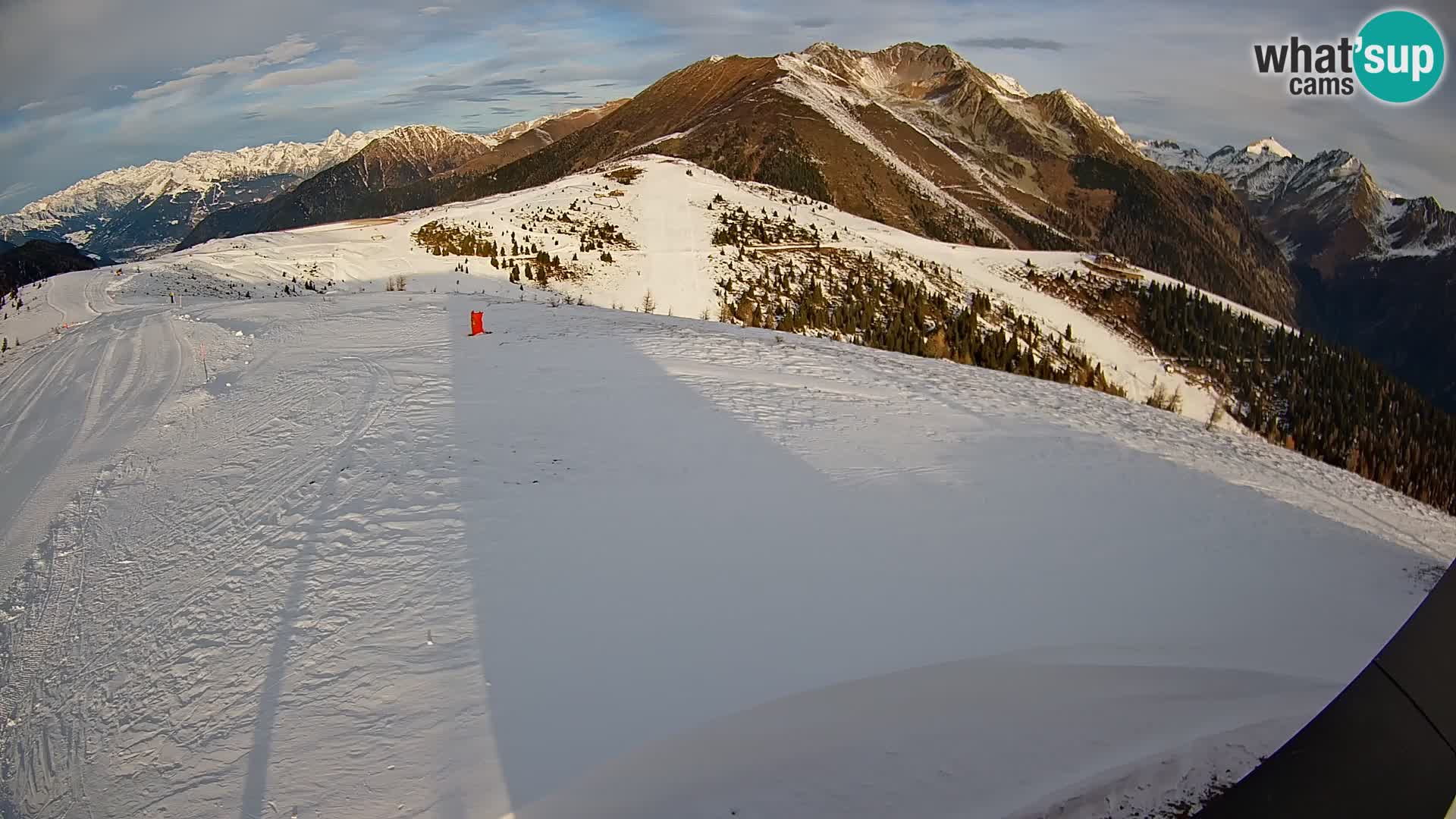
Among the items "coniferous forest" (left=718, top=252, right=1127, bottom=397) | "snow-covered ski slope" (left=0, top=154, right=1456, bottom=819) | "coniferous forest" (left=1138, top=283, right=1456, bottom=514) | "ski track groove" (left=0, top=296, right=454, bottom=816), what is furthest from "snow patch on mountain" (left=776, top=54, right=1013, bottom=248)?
"ski track groove" (left=0, top=296, right=454, bottom=816)

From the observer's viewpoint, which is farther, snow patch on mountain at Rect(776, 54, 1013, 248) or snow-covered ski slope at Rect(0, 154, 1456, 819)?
snow patch on mountain at Rect(776, 54, 1013, 248)

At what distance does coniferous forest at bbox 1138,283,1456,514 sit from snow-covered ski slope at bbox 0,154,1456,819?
20258 millimetres

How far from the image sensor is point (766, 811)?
13.7 ft

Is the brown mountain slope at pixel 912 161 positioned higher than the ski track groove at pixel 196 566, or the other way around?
the brown mountain slope at pixel 912 161

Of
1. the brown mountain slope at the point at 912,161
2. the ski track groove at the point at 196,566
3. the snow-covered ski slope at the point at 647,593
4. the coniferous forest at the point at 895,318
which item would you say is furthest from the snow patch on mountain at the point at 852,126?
the ski track groove at the point at 196,566

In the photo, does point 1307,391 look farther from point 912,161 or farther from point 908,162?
point 912,161

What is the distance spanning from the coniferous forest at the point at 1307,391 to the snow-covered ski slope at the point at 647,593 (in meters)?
20.3

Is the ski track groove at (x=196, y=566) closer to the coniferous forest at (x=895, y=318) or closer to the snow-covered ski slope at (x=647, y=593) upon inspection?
the snow-covered ski slope at (x=647, y=593)

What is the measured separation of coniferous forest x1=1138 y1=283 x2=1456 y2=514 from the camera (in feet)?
91.7

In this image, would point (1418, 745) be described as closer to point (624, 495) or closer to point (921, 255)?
point (624, 495)

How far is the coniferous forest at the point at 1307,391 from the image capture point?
2795 cm

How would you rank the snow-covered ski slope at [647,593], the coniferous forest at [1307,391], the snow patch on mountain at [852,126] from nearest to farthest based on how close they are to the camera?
the snow-covered ski slope at [647,593] → the coniferous forest at [1307,391] → the snow patch on mountain at [852,126]

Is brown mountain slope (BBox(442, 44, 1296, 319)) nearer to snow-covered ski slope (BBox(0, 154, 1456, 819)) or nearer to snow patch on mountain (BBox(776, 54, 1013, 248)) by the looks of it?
snow patch on mountain (BBox(776, 54, 1013, 248))

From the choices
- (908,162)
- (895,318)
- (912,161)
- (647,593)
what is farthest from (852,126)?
(647,593)
